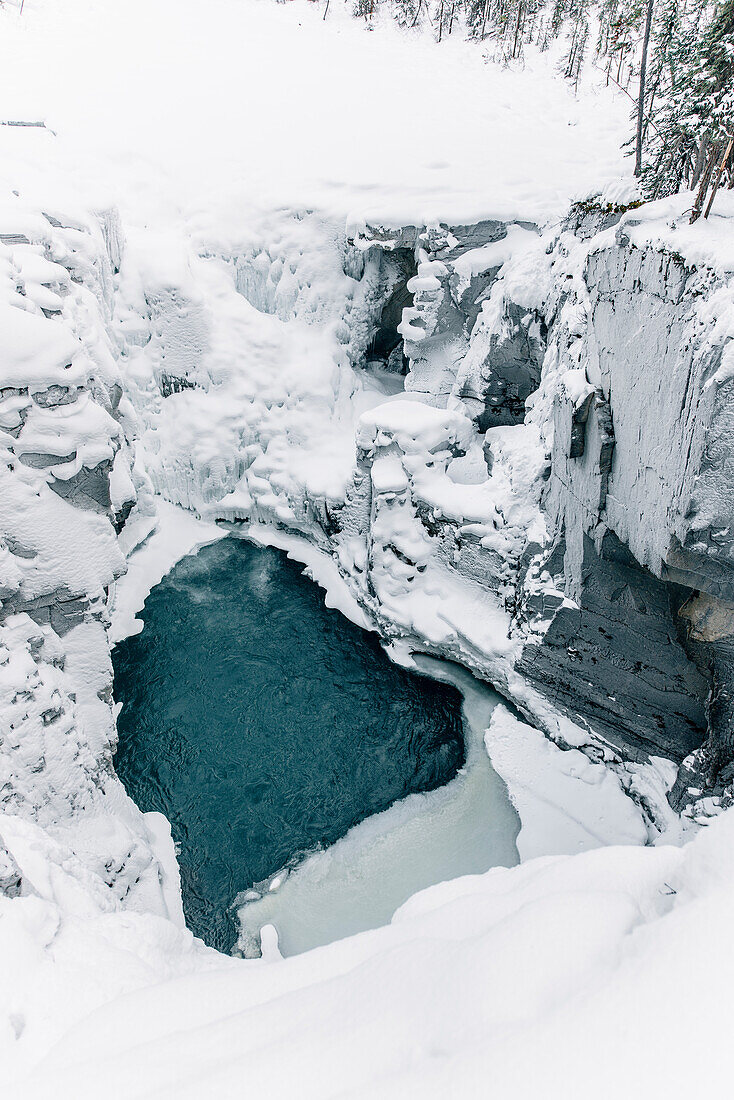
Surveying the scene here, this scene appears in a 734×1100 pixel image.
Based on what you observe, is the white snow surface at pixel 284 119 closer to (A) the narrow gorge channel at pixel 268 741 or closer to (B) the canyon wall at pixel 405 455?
(B) the canyon wall at pixel 405 455

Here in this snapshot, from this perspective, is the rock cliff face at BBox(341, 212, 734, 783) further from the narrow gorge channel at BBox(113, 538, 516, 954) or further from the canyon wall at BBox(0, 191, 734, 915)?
the narrow gorge channel at BBox(113, 538, 516, 954)

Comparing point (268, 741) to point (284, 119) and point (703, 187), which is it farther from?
point (284, 119)

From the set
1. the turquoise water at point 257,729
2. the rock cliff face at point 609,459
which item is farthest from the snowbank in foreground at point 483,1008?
the turquoise water at point 257,729

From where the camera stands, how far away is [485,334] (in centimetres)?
1366

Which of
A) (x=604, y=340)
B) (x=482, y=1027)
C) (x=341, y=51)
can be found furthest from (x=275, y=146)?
(x=482, y=1027)

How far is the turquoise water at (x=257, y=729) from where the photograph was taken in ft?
33.2

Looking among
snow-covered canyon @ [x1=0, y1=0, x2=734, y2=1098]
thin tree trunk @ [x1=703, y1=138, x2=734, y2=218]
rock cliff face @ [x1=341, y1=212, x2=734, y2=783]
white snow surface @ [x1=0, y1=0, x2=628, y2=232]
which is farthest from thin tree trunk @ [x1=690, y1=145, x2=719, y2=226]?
white snow surface @ [x1=0, y1=0, x2=628, y2=232]

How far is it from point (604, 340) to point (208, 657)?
8945 millimetres

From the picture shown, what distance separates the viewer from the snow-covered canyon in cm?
309

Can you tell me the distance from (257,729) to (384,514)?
15.3 ft

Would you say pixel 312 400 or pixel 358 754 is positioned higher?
pixel 312 400

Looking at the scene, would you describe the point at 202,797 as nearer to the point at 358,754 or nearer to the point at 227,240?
the point at 358,754

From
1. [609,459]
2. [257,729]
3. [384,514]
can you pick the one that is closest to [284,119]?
[384,514]

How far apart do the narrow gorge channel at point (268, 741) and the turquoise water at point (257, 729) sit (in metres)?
0.02
